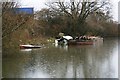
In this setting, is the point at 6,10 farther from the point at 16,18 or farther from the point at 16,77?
the point at 16,77

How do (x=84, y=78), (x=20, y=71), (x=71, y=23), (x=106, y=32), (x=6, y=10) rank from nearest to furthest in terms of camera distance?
(x=84, y=78) → (x=20, y=71) → (x=6, y=10) → (x=71, y=23) → (x=106, y=32)

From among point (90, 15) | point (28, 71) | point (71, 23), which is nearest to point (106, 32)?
point (90, 15)

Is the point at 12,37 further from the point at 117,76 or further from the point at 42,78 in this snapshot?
the point at 117,76

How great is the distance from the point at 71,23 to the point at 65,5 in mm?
1813

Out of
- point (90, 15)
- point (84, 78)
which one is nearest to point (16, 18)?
point (84, 78)

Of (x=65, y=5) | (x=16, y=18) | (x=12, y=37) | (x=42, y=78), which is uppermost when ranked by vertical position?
(x=65, y=5)

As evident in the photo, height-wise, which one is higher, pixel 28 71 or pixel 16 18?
pixel 16 18

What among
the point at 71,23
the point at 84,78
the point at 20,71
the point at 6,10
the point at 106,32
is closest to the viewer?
the point at 84,78

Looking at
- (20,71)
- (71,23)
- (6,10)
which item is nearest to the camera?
(20,71)

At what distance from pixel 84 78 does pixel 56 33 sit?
2040cm

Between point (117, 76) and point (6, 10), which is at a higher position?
point (6, 10)

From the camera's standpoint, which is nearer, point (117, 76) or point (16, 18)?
point (117, 76)

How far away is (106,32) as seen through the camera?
106ft

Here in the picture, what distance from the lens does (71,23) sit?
26938 millimetres
